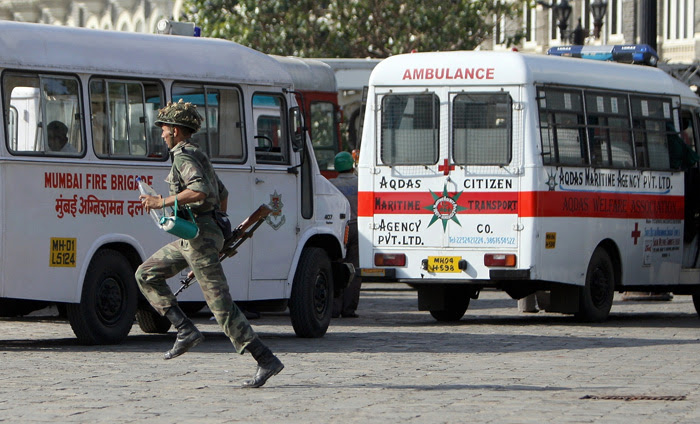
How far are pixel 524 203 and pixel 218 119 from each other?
376 centimetres

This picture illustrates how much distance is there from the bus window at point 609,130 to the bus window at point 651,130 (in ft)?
0.58

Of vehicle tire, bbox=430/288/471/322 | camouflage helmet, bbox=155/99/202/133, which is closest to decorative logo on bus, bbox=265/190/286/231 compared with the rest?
vehicle tire, bbox=430/288/471/322

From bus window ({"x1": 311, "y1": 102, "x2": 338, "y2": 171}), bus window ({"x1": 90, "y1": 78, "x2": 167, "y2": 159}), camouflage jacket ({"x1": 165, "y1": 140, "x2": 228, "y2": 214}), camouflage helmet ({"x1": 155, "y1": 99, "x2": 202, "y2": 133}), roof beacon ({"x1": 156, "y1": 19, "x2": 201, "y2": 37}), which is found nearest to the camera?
camouflage jacket ({"x1": 165, "y1": 140, "x2": 228, "y2": 214})

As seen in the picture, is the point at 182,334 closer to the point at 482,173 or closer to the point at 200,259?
the point at 200,259

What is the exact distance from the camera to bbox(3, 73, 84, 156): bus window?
1288 centimetres

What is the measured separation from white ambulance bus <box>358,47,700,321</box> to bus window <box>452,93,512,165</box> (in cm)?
1

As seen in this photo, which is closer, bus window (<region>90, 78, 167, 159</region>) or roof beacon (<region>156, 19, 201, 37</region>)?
bus window (<region>90, 78, 167, 159</region>)

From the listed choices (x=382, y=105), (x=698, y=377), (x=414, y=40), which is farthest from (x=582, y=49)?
(x=414, y=40)

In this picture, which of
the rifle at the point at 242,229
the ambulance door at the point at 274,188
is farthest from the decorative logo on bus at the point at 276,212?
the rifle at the point at 242,229

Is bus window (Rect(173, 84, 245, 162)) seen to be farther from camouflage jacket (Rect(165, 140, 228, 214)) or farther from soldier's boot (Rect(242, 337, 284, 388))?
soldier's boot (Rect(242, 337, 284, 388))

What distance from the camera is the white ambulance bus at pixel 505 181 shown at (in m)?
17.0

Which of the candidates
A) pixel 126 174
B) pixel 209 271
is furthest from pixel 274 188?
pixel 209 271

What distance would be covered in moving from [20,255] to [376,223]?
5586mm

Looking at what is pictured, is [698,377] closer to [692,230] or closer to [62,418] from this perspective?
[62,418]
